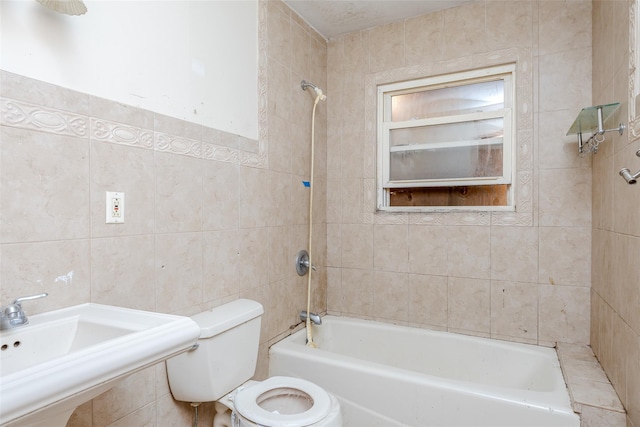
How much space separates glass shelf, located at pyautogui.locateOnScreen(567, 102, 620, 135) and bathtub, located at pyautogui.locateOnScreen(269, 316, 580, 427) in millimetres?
1114

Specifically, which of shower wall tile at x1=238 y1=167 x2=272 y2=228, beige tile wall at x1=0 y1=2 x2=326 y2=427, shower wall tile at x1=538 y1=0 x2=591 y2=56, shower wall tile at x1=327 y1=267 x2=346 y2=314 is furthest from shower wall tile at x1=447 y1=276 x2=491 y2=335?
shower wall tile at x1=538 y1=0 x2=591 y2=56

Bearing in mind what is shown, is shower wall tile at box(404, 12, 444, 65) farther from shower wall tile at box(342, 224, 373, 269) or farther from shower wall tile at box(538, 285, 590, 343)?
shower wall tile at box(538, 285, 590, 343)

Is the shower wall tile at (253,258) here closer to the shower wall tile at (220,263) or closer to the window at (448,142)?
the shower wall tile at (220,263)

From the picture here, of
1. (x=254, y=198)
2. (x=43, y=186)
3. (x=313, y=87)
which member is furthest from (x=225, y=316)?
(x=313, y=87)

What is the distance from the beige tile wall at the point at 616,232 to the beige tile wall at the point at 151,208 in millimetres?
1532

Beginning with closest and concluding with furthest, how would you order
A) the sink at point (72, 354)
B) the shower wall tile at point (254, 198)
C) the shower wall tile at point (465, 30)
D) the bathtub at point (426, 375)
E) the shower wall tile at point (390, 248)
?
the sink at point (72, 354) → the bathtub at point (426, 375) → the shower wall tile at point (254, 198) → the shower wall tile at point (465, 30) → the shower wall tile at point (390, 248)

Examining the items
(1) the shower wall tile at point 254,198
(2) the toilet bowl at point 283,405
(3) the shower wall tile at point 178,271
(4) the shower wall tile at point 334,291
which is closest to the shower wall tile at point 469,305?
(4) the shower wall tile at point 334,291

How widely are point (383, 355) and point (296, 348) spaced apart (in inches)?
25.4

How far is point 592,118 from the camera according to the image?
152 centimetres

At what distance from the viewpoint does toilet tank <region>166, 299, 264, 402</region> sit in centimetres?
137

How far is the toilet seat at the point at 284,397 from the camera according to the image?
125 cm

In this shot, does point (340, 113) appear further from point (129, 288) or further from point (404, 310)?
point (129, 288)

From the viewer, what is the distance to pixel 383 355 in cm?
226

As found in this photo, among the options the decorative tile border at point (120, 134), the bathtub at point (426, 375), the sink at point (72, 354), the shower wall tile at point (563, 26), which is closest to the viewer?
the sink at point (72, 354)
